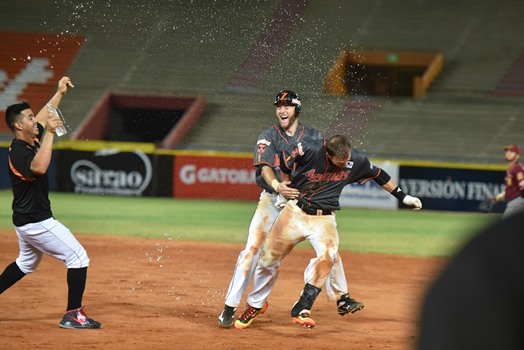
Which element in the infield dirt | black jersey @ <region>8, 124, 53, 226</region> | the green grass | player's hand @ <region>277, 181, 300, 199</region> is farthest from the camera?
the green grass

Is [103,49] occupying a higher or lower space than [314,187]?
higher

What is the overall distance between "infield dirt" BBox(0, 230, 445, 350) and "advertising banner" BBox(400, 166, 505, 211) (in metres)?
9.67

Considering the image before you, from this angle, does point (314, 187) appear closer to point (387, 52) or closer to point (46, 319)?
point (46, 319)

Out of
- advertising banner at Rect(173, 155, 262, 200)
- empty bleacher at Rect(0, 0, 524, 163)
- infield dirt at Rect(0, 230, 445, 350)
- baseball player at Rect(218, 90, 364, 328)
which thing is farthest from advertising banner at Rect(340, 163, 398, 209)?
baseball player at Rect(218, 90, 364, 328)

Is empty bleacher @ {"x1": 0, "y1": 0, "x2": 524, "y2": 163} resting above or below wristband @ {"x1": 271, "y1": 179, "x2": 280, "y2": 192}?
above

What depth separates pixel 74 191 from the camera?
A: 26.5 metres

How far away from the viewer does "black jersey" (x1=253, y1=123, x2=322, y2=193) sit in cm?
891

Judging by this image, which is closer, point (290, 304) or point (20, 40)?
point (290, 304)

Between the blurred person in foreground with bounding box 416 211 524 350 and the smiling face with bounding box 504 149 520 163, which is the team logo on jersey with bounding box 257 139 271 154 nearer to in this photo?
the smiling face with bounding box 504 149 520 163

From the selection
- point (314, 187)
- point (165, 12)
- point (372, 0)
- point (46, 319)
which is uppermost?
point (372, 0)

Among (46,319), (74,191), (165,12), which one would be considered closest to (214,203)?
(74,191)

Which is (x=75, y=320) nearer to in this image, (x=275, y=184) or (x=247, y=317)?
(x=247, y=317)

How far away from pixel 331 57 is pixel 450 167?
30.5 feet

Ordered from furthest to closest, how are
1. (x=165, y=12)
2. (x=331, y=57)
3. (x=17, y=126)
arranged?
(x=331, y=57), (x=165, y=12), (x=17, y=126)
